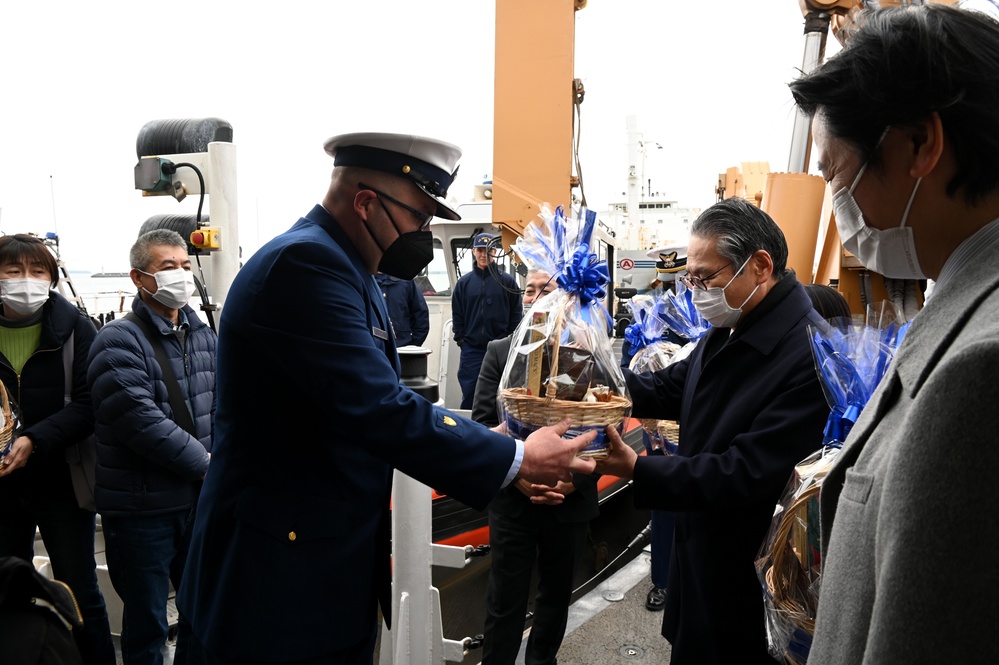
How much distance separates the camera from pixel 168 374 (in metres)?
2.96

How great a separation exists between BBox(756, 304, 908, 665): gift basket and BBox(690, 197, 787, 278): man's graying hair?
1.68 feet

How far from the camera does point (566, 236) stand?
2.38 meters

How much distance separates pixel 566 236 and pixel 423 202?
0.65m

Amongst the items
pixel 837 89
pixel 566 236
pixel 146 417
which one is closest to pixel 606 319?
pixel 566 236

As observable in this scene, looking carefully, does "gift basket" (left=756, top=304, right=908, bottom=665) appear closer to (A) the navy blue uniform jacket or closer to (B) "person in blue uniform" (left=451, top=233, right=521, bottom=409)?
(A) the navy blue uniform jacket

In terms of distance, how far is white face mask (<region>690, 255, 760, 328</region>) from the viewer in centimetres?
216

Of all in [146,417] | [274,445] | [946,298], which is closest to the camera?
[946,298]

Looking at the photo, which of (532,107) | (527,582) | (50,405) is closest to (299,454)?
(527,582)

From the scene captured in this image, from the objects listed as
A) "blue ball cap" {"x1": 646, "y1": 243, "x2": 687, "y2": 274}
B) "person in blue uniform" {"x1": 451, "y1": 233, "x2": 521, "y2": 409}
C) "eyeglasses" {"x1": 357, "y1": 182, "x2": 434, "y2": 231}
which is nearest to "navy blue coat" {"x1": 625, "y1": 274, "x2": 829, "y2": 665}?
"eyeglasses" {"x1": 357, "y1": 182, "x2": 434, "y2": 231}

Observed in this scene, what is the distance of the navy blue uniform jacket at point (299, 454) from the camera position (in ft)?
5.30

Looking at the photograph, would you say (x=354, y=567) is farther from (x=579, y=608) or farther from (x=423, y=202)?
(x=579, y=608)

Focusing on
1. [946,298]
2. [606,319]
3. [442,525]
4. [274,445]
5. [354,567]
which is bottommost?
[442,525]

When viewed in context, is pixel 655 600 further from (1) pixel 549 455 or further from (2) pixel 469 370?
(2) pixel 469 370

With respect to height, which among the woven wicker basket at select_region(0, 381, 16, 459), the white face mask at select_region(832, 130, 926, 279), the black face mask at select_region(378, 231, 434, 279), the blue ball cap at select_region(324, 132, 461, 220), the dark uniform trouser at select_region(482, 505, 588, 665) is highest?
the blue ball cap at select_region(324, 132, 461, 220)
